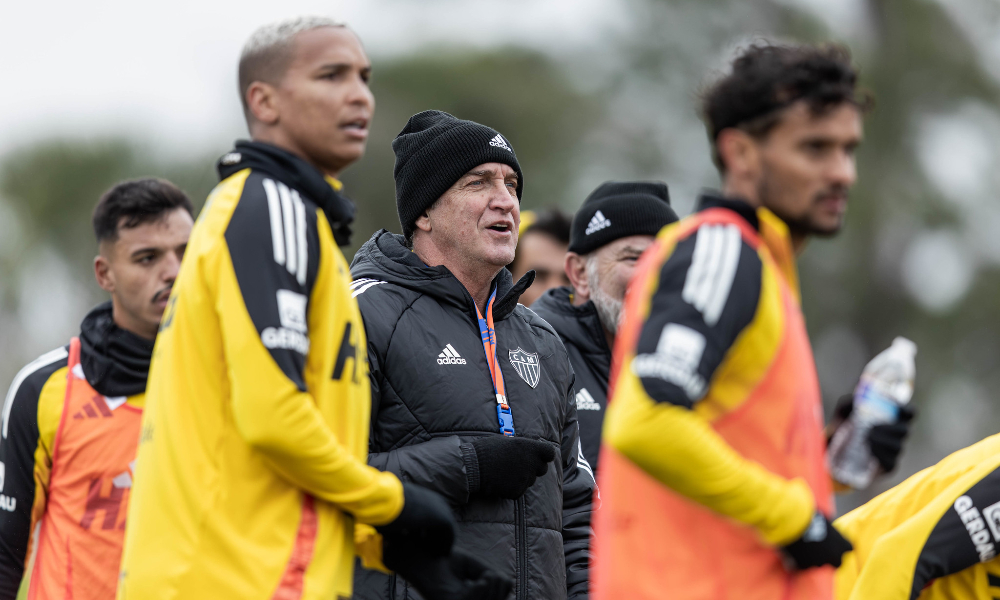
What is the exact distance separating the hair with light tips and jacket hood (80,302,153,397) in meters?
1.81

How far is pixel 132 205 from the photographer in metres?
4.84

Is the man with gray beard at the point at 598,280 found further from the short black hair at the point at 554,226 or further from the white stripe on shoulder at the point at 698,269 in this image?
the white stripe on shoulder at the point at 698,269

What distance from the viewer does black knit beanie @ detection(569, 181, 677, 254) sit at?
545cm

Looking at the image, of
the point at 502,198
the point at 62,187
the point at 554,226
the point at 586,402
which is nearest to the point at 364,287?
the point at 502,198

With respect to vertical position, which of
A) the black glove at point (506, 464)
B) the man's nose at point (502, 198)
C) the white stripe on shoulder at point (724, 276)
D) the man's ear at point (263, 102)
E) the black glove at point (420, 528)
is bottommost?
the black glove at point (506, 464)

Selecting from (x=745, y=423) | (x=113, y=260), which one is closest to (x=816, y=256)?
(x=113, y=260)

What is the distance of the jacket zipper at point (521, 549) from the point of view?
3.70 metres

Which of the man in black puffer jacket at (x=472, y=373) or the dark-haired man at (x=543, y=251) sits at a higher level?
the man in black puffer jacket at (x=472, y=373)

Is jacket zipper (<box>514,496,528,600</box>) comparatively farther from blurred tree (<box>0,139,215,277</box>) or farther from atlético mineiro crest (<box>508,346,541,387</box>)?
blurred tree (<box>0,139,215,277</box>)

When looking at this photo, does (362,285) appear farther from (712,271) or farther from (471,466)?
(712,271)

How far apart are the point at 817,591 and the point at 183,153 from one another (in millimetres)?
23097

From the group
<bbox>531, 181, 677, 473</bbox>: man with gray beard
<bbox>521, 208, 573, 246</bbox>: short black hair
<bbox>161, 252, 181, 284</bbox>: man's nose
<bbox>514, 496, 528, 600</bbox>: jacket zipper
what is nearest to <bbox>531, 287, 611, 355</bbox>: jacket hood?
<bbox>531, 181, 677, 473</bbox>: man with gray beard

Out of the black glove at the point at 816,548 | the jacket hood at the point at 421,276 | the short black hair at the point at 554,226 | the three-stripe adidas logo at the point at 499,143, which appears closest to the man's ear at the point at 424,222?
the jacket hood at the point at 421,276

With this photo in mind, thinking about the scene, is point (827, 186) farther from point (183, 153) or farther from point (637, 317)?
point (183, 153)
